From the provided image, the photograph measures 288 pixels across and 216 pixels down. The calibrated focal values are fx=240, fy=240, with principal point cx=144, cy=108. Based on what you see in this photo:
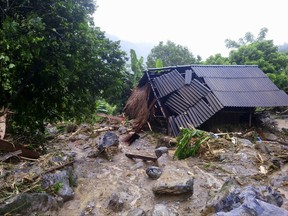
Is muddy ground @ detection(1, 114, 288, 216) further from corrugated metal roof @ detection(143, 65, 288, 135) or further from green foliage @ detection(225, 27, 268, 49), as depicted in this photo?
green foliage @ detection(225, 27, 268, 49)

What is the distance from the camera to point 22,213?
386 centimetres

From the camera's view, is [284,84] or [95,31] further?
[284,84]

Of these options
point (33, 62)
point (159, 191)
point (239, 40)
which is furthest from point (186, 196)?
point (239, 40)

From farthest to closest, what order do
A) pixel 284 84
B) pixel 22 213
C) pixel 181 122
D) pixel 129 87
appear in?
pixel 129 87, pixel 284 84, pixel 181 122, pixel 22 213

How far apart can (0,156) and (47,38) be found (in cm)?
280

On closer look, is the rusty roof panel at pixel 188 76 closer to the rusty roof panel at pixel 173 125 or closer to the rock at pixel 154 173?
the rusty roof panel at pixel 173 125

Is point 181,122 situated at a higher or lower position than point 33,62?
lower

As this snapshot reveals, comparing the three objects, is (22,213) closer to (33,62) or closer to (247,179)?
(33,62)

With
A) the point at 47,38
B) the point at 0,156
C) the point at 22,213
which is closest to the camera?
the point at 22,213

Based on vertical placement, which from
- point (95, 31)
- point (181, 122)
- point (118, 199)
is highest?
point (95, 31)

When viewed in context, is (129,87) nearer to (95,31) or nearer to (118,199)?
(95,31)

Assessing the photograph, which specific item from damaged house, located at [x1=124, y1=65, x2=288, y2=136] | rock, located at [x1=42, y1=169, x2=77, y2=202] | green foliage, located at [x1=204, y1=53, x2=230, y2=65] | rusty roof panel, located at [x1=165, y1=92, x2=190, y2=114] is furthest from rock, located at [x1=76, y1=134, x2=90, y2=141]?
green foliage, located at [x1=204, y1=53, x2=230, y2=65]

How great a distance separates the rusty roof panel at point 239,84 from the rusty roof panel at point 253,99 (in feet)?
1.02

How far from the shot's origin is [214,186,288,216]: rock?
2.87 m
